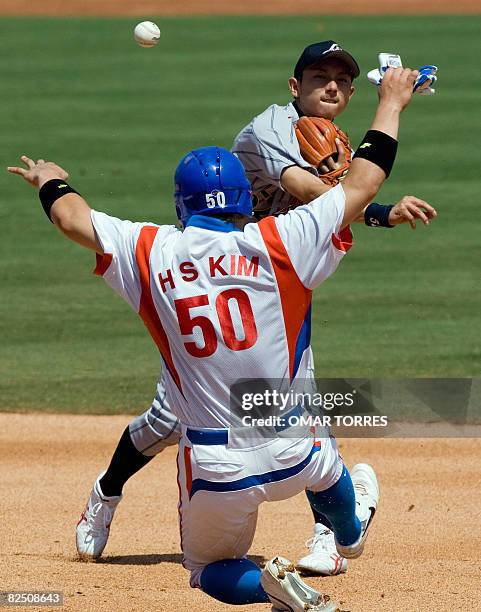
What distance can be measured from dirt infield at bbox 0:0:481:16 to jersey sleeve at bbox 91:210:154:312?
77.8 feet

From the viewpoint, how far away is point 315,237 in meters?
3.86

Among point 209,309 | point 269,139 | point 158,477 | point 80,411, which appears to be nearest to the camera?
point 209,309

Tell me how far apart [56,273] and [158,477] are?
15.6ft

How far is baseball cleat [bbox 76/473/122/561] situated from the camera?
550 centimetres

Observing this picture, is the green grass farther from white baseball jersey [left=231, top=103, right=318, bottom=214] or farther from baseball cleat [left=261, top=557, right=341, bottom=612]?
baseball cleat [left=261, top=557, right=341, bottom=612]

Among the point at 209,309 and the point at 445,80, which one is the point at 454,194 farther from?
the point at 209,309

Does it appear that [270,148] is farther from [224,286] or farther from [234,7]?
[234,7]

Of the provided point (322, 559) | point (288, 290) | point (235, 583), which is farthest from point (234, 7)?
point (235, 583)

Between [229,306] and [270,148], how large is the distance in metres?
1.42

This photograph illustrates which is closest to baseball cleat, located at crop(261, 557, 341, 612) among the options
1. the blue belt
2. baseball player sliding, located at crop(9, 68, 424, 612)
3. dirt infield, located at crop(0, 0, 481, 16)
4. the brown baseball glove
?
baseball player sliding, located at crop(9, 68, 424, 612)

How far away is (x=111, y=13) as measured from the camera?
27.4m

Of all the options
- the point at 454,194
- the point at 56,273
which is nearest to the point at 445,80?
the point at 454,194

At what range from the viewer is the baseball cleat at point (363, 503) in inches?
180

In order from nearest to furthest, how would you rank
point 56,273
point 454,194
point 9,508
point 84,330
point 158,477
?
point 9,508 → point 158,477 → point 84,330 → point 56,273 → point 454,194
